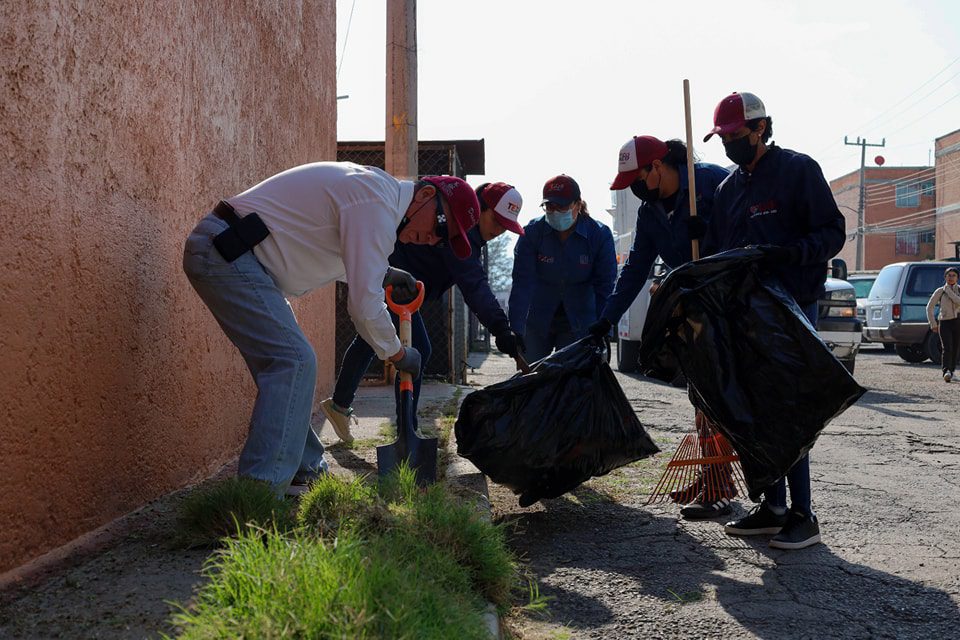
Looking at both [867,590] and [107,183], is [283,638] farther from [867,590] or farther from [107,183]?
[867,590]

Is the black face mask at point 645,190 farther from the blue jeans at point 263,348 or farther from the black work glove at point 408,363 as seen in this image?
the blue jeans at point 263,348

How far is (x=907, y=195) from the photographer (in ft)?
188

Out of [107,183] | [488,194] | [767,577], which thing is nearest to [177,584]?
[107,183]

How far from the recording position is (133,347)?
3.46 metres

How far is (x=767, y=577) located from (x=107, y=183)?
266 cm

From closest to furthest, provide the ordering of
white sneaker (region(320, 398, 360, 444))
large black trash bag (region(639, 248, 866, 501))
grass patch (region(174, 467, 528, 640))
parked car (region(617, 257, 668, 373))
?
grass patch (region(174, 467, 528, 640)) → large black trash bag (region(639, 248, 866, 501)) → white sneaker (region(320, 398, 360, 444)) → parked car (region(617, 257, 668, 373))

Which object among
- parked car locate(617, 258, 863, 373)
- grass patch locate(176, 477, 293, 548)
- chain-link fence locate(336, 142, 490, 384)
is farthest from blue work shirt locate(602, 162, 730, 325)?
parked car locate(617, 258, 863, 373)

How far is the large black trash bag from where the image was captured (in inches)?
141

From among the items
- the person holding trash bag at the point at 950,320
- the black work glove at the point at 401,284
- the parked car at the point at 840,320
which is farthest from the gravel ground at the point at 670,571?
the person holding trash bag at the point at 950,320

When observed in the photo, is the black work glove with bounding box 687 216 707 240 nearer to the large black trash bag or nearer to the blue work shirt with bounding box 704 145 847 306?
the blue work shirt with bounding box 704 145 847 306

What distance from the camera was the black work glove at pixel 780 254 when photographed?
12.4ft

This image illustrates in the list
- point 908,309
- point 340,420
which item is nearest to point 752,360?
point 340,420

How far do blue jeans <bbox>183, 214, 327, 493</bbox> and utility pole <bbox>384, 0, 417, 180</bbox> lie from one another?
5262 mm

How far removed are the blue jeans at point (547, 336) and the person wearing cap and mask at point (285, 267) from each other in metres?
2.45
